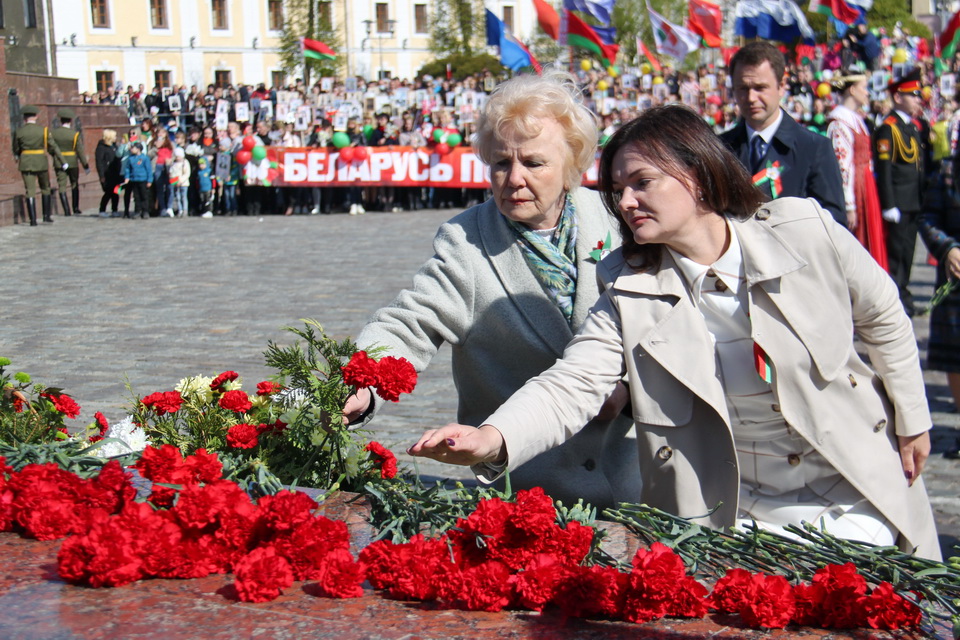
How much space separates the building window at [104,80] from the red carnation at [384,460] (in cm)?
6215

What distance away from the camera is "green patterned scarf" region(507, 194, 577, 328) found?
3385mm

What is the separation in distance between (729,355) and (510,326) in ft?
2.50

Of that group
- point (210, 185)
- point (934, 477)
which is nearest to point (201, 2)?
point (210, 185)

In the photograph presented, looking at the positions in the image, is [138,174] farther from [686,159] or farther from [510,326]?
[686,159]

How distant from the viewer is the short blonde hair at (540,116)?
133 inches

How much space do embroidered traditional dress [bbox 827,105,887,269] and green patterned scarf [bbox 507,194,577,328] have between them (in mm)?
6477

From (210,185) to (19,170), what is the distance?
366cm

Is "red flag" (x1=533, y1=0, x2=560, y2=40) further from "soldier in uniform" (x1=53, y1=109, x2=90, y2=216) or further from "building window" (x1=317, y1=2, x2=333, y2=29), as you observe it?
"building window" (x1=317, y1=2, x2=333, y2=29)

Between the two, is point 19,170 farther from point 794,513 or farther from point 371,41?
point 371,41

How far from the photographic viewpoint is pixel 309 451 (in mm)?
3109

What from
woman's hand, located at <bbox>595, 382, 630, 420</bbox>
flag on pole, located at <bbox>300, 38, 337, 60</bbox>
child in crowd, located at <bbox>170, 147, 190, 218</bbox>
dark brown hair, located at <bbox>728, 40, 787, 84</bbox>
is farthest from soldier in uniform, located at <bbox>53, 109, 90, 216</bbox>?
woman's hand, located at <bbox>595, 382, 630, 420</bbox>

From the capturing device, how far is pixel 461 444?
248cm

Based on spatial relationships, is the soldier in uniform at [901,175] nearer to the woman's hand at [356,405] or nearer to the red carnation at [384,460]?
the red carnation at [384,460]

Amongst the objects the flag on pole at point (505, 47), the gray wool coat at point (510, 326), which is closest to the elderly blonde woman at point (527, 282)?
the gray wool coat at point (510, 326)
